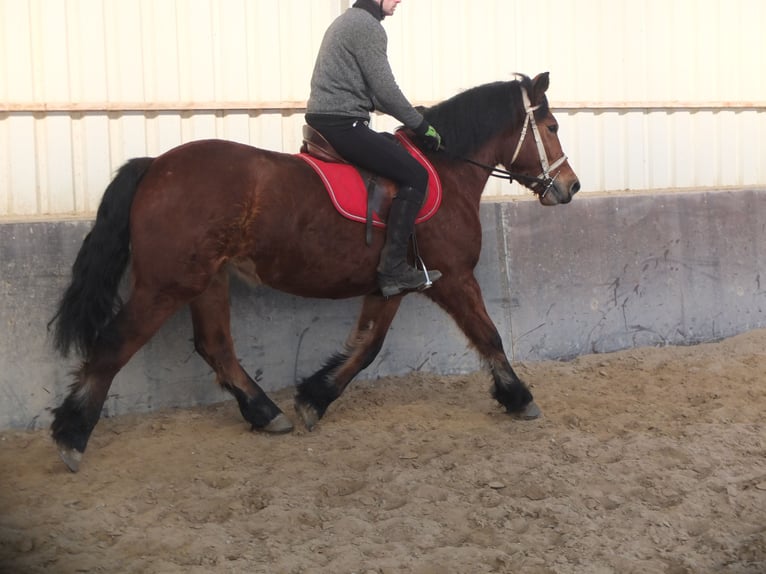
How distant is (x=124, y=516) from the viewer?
477 centimetres

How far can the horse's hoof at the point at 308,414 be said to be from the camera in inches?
247

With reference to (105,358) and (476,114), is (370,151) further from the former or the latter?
(105,358)

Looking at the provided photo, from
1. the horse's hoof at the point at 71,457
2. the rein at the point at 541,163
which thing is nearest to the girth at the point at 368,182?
the rein at the point at 541,163

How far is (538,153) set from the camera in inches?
263

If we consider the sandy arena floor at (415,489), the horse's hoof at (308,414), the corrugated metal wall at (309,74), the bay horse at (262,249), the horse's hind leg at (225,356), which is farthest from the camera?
the corrugated metal wall at (309,74)

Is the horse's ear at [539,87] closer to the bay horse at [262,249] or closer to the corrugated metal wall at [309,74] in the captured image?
the bay horse at [262,249]

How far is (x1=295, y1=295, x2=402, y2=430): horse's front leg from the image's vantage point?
20.7 feet

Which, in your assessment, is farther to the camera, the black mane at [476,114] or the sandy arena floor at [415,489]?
the black mane at [476,114]

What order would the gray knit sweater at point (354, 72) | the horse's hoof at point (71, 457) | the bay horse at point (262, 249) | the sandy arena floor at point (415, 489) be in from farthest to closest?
the gray knit sweater at point (354, 72) → the bay horse at point (262, 249) → the horse's hoof at point (71, 457) → the sandy arena floor at point (415, 489)

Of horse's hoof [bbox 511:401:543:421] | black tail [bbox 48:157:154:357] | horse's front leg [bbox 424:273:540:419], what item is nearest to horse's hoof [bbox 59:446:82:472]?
black tail [bbox 48:157:154:357]

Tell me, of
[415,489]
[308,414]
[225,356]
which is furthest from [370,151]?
[415,489]

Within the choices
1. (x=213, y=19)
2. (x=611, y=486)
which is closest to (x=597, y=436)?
(x=611, y=486)

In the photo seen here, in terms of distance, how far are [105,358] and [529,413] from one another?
104 inches

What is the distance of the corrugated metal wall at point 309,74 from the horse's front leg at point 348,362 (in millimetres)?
1621
